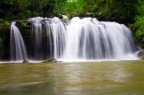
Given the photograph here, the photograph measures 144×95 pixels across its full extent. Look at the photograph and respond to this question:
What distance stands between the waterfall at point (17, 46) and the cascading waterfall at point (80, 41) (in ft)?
0.16

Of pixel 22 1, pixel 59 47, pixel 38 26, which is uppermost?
pixel 22 1

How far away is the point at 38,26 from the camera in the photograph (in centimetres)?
1727

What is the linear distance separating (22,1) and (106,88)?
15.1 meters

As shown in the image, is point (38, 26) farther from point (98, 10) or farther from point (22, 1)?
point (98, 10)

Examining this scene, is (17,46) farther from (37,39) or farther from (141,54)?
(141,54)

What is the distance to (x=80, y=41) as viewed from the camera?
58.2 feet

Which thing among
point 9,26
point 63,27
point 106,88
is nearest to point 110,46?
point 63,27

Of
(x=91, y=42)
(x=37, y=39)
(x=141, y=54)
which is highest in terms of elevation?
(x=37, y=39)

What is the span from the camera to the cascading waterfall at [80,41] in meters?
17.0

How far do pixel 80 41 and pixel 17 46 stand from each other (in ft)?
11.0

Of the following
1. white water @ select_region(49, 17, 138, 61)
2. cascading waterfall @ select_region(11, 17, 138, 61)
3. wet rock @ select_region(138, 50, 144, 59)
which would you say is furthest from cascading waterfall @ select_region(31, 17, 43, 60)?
wet rock @ select_region(138, 50, 144, 59)

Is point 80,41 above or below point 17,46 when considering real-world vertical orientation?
above

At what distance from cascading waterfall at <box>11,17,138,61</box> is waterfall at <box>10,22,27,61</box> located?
5 cm

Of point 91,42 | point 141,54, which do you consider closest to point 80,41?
point 91,42
